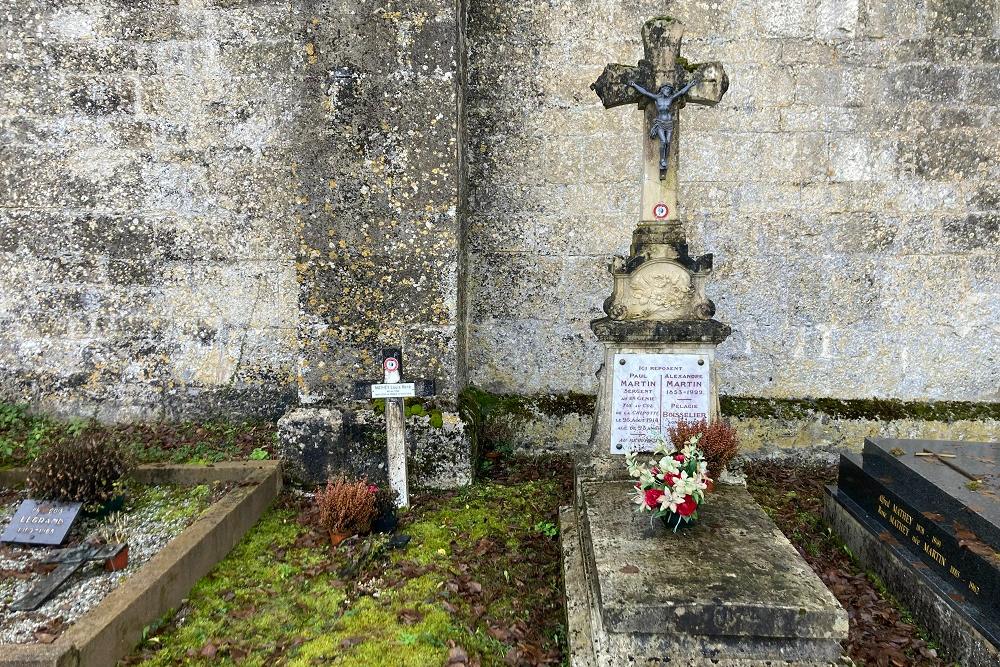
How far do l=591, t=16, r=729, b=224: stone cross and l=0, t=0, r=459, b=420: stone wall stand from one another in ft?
5.07

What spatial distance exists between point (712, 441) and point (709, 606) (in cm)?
131

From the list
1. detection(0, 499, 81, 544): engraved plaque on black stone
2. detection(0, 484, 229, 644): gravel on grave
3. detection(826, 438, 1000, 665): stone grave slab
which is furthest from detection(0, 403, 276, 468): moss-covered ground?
detection(826, 438, 1000, 665): stone grave slab

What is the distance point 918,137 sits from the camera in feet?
15.7

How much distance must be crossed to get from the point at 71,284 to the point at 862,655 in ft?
20.5

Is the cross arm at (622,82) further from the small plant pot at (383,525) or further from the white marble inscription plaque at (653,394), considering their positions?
the small plant pot at (383,525)

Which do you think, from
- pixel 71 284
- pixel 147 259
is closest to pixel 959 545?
pixel 147 259

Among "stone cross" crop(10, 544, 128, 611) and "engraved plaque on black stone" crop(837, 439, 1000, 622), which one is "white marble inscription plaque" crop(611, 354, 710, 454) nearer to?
"engraved plaque on black stone" crop(837, 439, 1000, 622)

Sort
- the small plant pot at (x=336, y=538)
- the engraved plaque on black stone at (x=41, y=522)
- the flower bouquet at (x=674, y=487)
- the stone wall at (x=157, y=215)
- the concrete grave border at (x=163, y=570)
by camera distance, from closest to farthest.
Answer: the concrete grave border at (x=163, y=570), the flower bouquet at (x=674, y=487), the engraved plaque on black stone at (x=41, y=522), the small plant pot at (x=336, y=538), the stone wall at (x=157, y=215)

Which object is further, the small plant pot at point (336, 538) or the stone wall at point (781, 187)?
the stone wall at point (781, 187)

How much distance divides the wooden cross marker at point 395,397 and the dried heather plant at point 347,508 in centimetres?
29

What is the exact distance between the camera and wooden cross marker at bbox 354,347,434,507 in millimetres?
3877

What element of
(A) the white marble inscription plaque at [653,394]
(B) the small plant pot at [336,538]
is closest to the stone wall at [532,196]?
(A) the white marble inscription plaque at [653,394]

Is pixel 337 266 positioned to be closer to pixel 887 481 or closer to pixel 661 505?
pixel 661 505

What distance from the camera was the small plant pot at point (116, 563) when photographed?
10.1 ft
